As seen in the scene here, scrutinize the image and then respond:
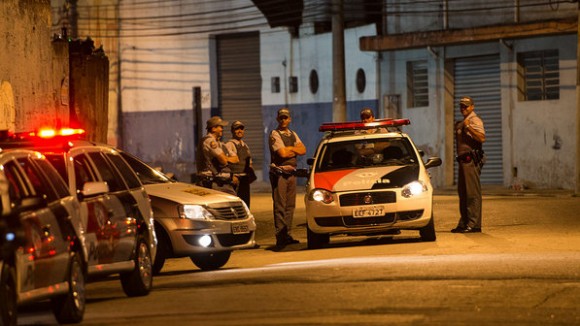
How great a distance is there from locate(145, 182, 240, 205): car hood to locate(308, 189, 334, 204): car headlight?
5.91ft

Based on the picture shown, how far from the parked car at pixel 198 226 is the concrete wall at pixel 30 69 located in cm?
412

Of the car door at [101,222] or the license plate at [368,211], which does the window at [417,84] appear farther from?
the car door at [101,222]

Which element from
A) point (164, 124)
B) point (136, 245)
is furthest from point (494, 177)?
point (136, 245)

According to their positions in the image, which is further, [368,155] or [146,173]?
[368,155]

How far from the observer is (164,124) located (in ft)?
157

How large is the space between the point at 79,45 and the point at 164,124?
2255 centimetres

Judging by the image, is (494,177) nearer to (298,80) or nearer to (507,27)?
(507,27)

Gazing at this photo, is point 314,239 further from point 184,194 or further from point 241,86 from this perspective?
point 241,86

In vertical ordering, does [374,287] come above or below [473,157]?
below

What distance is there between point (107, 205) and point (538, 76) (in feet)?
78.0

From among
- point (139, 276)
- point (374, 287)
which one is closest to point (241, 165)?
point (139, 276)

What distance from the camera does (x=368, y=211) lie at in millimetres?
19156

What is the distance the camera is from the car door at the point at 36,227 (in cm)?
1109

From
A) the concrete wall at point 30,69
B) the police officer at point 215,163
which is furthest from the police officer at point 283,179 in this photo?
the concrete wall at point 30,69
